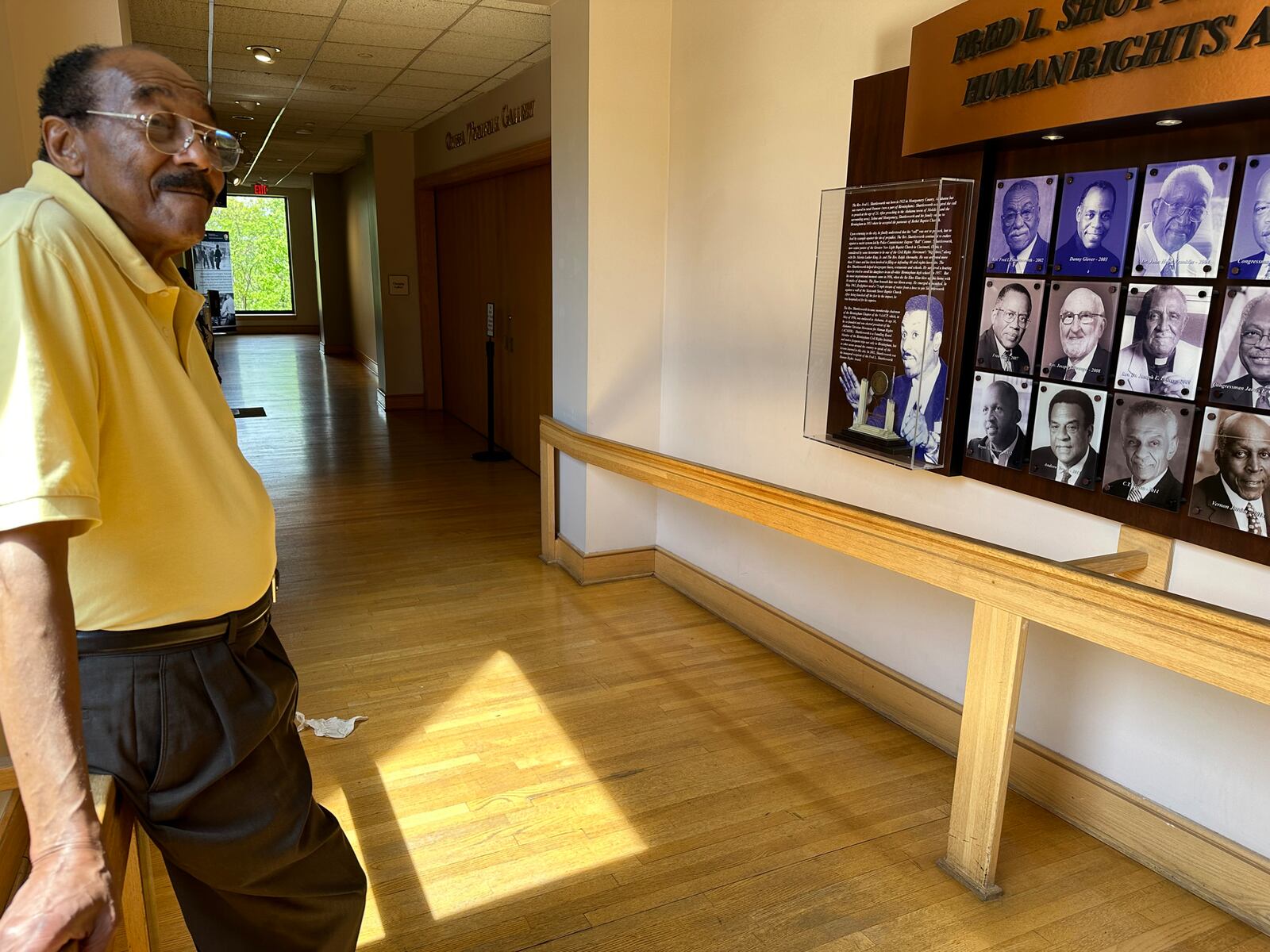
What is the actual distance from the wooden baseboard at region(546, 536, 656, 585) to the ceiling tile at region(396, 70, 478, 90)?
4002 mm

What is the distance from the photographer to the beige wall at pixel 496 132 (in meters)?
6.24

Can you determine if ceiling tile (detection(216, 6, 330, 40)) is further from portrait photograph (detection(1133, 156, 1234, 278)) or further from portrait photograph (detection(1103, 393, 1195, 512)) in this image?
portrait photograph (detection(1103, 393, 1195, 512))

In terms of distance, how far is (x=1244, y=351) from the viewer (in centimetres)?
212

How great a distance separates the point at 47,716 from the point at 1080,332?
99.9 inches

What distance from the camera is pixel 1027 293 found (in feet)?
8.64

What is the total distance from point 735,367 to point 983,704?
7.20 feet

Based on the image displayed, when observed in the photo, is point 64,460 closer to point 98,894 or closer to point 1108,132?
point 98,894

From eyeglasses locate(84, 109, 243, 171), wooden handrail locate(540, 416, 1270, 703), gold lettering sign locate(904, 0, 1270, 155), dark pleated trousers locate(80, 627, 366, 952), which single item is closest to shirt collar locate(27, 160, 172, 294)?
eyeglasses locate(84, 109, 243, 171)

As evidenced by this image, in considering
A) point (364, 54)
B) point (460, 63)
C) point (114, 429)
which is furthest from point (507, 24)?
point (114, 429)

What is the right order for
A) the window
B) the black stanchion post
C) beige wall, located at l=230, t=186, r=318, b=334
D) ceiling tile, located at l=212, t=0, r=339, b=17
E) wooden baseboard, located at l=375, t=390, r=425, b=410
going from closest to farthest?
1. ceiling tile, located at l=212, t=0, r=339, b=17
2. the black stanchion post
3. wooden baseboard, located at l=375, t=390, r=425, b=410
4. beige wall, located at l=230, t=186, r=318, b=334
5. the window

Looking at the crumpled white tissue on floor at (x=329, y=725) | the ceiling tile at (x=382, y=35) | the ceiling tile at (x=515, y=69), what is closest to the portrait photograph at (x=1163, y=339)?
the crumpled white tissue on floor at (x=329, y=725)

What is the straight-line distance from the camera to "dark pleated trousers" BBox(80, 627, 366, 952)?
1262 millimetres

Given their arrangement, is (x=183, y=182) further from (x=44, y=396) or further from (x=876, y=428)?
(x=876, y=428)

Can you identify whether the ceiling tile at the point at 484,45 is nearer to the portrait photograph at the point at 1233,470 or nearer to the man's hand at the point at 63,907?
the portrait photograph at the point at 1233,470
